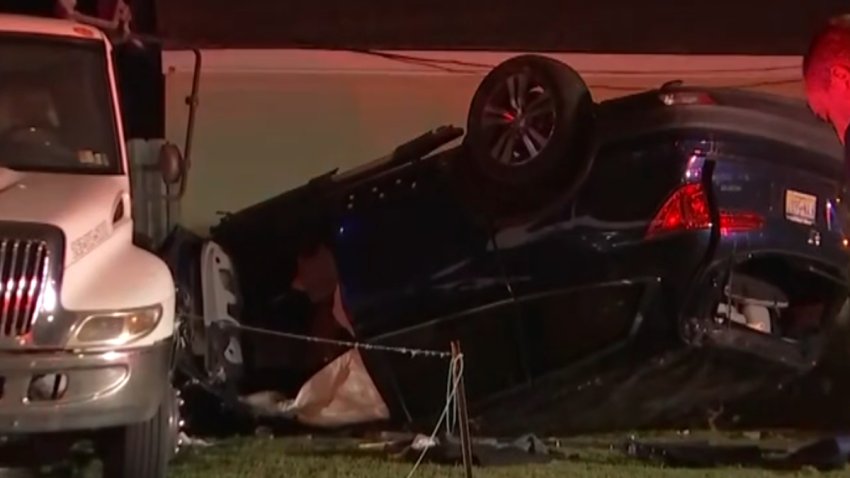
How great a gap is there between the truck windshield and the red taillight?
2464mm

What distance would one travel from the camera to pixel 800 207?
235 inches

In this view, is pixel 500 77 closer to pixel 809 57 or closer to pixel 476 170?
pixel 476 170

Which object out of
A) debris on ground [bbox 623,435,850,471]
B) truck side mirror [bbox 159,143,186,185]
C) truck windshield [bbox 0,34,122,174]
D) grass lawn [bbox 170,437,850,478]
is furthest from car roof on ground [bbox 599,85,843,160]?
truck windshield [bbox 0,34,122,174]

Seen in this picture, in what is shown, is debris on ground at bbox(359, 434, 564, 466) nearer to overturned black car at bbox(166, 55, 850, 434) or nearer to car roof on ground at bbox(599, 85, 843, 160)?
overturned black car at bbox(166, 55, 850, 434)

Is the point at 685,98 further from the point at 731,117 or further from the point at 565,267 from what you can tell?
the point at 565,267

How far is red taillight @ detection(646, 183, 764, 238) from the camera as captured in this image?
588cm

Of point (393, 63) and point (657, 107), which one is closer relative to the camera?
point (657, 107)

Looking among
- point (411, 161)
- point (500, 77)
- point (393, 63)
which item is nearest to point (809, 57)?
point (500, 77)

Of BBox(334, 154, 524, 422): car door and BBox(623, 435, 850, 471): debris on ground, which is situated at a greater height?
BBox(334, 154, 524, 422): car door

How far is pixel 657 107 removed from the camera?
6.02 metres

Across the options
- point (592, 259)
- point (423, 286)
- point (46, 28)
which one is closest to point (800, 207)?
point (592, 259)

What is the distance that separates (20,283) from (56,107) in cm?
138

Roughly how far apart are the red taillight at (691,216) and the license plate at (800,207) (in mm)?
164

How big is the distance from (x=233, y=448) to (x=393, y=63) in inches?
139
